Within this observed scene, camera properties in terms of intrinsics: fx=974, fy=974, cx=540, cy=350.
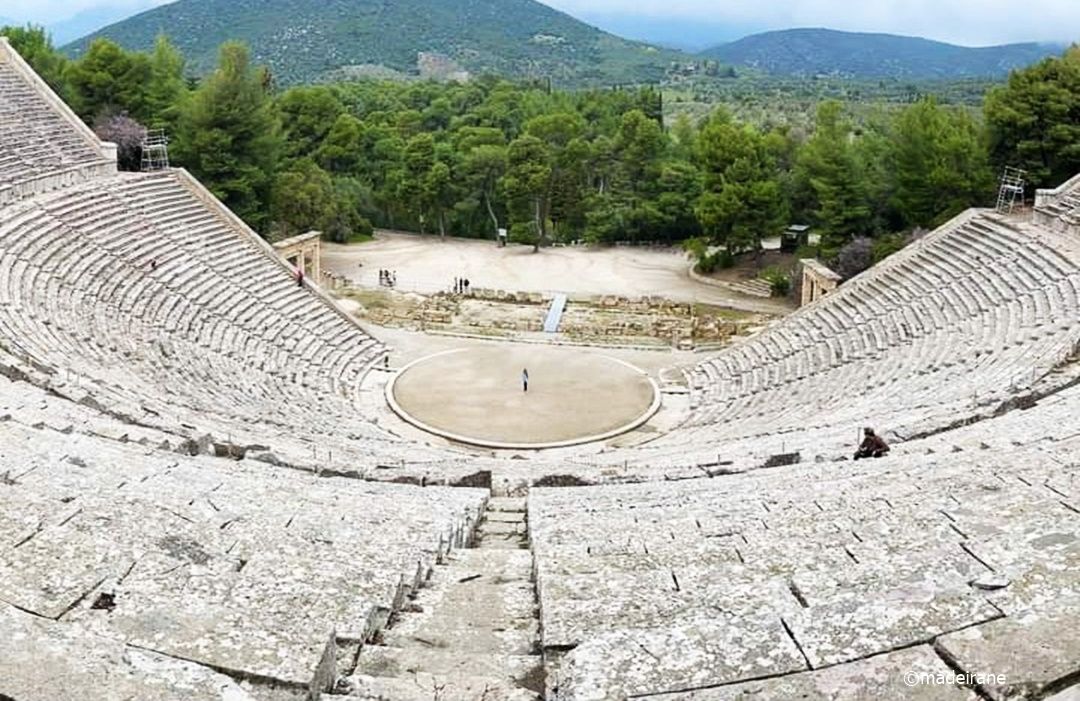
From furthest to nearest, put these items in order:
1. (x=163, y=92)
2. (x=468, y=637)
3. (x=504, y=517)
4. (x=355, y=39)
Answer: (x=355, y=39) → (x=163, y=92) → (x=504, y=517) → (x=468, y=637)

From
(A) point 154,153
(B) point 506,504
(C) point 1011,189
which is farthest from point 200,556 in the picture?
(A) point 154,153

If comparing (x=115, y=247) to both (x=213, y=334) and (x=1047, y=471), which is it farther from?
(x=1047, y=471)

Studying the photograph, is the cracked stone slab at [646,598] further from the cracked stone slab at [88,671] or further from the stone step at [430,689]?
the cracked stone slab at [88,671]

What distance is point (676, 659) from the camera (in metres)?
4.35

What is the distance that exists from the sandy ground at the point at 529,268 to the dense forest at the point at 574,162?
1.44 m

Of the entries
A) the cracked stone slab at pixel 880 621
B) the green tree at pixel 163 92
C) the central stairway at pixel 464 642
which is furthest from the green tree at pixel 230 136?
the cracked stone slab at pixel 880 621

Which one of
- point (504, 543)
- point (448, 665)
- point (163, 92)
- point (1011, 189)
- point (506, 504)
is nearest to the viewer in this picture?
point (448, 665)

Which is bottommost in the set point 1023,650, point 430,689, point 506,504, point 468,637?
point 506,504

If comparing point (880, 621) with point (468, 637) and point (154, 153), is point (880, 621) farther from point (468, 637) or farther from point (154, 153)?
point (154, 153)

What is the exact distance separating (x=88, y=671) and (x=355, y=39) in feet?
547

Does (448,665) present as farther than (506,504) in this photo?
No

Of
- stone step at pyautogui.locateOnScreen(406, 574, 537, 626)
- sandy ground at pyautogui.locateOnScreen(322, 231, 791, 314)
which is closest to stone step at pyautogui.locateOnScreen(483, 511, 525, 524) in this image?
stone step at pyautogui.locateOnScreen(406, 574, 537, 626)

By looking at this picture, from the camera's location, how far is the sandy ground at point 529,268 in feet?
111

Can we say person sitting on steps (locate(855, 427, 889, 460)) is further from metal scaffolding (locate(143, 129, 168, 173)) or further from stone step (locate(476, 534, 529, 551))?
metal scaffolding (locate(143, 129, 168, 173))
